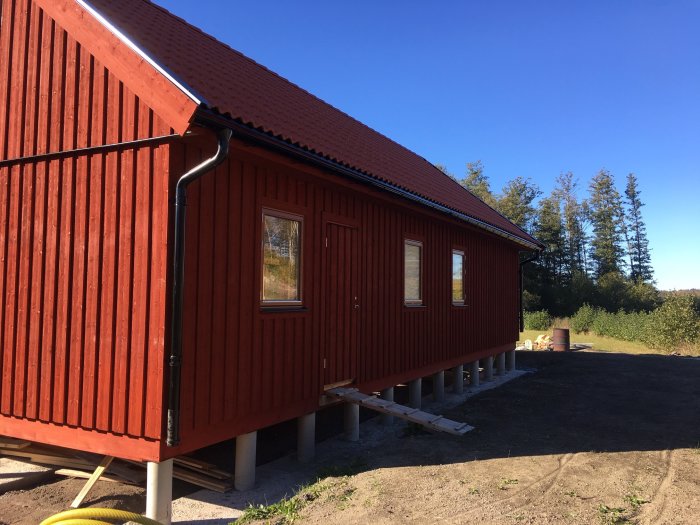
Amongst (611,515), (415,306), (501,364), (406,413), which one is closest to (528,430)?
(406,413)

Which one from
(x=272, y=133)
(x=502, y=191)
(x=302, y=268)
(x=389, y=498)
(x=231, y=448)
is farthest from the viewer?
(x=502, y=191)

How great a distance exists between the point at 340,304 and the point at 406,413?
65.3 inches

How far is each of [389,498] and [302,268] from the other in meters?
2.70

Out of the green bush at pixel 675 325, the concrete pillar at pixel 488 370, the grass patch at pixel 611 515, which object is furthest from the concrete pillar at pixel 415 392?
the green bush at pixel 675 325

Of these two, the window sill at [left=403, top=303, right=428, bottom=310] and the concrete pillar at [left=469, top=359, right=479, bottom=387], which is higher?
the window sill at [left=403, top=303, right=428, bottom=310]

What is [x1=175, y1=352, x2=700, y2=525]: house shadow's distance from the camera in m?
5.66

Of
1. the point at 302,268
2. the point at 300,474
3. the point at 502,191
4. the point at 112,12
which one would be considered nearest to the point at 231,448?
the point at 300,474

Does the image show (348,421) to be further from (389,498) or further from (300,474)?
(389,498)

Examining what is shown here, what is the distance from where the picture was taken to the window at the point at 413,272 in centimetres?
871

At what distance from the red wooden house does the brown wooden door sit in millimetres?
35

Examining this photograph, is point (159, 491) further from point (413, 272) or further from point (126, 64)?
point (413, 272)

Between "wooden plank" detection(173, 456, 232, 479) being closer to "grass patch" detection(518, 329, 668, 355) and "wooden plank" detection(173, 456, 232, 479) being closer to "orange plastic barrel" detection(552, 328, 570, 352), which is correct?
"grass patch" detection(518, 329, 668, 355)

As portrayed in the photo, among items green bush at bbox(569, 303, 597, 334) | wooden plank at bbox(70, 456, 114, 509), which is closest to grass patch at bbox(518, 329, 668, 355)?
green bush at bbox(569, 303, 597, 334)

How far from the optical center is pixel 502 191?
5081 cm
